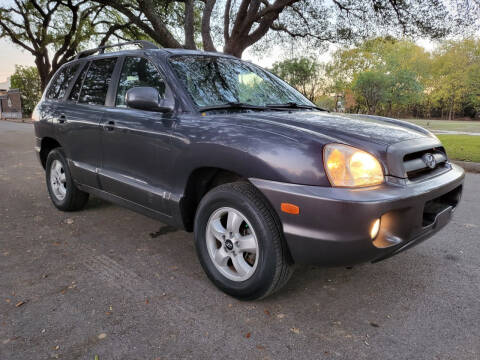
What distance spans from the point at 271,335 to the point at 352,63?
5604 centimetres

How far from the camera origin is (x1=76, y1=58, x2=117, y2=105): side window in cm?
367

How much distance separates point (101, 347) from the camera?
2045 mm

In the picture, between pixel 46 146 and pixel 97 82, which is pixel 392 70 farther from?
pixel 97 82

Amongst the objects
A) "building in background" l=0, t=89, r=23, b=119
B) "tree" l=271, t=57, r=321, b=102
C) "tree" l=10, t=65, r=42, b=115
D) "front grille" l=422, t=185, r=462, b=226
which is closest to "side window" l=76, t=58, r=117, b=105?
"front grille" l=422, t=185, r=462, b=226

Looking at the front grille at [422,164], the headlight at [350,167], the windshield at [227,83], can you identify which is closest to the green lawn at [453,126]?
the windshield at [227,83]

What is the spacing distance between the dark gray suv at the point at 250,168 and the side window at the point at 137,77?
0.01m

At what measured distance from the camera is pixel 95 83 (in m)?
3.86

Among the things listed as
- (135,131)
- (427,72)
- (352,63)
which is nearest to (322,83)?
(352,63)

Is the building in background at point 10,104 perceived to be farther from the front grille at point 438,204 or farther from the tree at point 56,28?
the front grille at point 438,204

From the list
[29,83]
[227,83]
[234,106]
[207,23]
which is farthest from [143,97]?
[29,83]

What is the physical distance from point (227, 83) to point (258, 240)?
60.3 inches

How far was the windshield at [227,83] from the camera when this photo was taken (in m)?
3.01

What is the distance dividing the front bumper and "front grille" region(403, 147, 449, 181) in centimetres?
10

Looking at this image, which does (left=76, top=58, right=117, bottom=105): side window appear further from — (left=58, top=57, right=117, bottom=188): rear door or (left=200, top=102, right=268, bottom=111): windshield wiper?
(left=200, top=102, right=268, bottom=111): windshield wiper
